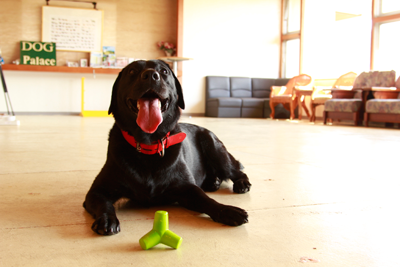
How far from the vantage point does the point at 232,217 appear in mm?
1246

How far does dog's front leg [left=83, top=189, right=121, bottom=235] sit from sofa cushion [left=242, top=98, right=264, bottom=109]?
9.07 m

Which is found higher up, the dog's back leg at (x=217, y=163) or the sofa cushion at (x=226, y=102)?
the sofa cushion at (x=226, y=102)

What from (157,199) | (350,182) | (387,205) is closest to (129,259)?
(157,199)

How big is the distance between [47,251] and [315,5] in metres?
10.3

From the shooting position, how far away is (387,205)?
1.51 m

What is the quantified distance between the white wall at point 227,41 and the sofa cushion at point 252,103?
42.3 inches

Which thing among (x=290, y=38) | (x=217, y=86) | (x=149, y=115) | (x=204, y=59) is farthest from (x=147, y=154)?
(x=290, y=38)

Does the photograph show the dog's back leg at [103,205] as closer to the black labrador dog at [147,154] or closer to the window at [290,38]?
the black labrador dog at [147,154]

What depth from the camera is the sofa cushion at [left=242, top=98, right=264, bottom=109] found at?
1025 centimetres

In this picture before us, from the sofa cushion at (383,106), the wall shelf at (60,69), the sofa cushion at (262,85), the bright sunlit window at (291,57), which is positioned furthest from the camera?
the sofa cushion at (262,85)

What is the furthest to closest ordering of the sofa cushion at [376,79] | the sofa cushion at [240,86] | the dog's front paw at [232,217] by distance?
the sofa cushion at [240,86]
the sofa cushion at [376,79]
the dog's front paw at [232,217]

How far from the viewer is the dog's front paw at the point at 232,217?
1240 mm

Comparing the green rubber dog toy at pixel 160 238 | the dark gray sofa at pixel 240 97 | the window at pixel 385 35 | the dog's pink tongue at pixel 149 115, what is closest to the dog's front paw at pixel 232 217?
the green rubber dog toy at pixel 160 238

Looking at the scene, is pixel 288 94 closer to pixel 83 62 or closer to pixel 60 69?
pixel 83 62
